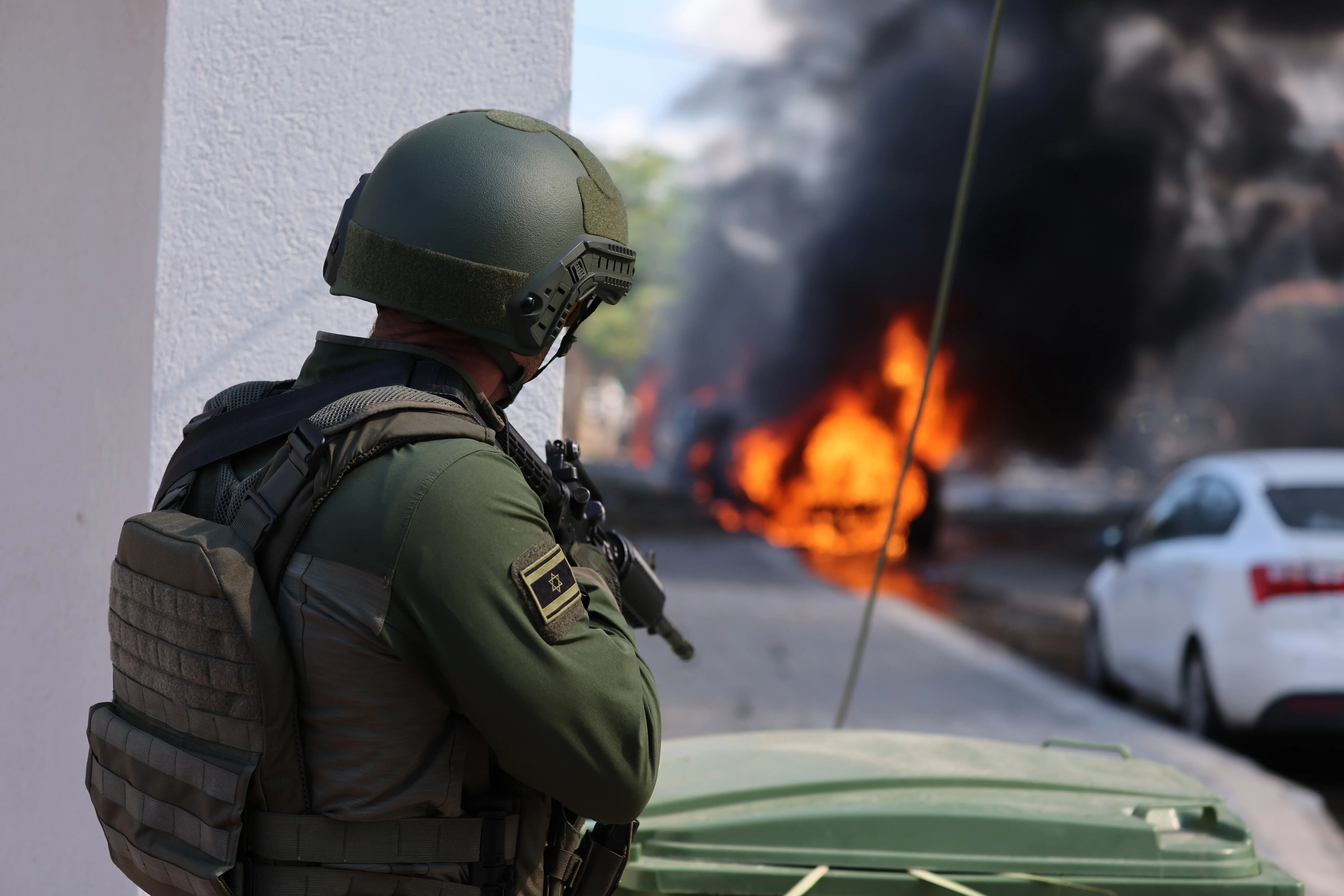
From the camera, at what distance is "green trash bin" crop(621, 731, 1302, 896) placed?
6.30 ft

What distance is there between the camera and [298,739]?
139 centimetres

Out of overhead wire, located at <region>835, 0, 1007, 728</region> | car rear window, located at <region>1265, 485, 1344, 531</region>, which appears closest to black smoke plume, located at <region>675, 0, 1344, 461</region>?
car rear window, located at <region>1265, 485, 1344, 531</region>

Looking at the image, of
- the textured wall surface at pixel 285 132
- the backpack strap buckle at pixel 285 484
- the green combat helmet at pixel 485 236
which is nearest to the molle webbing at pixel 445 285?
the green combat helmet at pixel 485 236

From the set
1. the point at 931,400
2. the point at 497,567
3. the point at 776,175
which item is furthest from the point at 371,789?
the point at 776,175

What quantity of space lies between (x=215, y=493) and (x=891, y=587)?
10.8m

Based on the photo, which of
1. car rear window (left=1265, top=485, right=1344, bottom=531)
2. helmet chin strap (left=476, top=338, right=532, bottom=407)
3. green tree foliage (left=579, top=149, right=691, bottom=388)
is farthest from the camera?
green tree foliage (left=579, top=149, right=691, bottom=388)

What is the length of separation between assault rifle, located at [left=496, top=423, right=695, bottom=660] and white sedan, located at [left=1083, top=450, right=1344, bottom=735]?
465 cm

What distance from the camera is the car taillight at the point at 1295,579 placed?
5.66 metres

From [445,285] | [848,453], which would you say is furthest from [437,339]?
[848,453]

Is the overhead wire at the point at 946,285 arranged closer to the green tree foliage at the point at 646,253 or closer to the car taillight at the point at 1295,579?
the car taillight at the point at 1295,579

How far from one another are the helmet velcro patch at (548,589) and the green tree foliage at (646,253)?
1465 inches

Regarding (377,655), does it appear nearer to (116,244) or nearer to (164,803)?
(164,803)

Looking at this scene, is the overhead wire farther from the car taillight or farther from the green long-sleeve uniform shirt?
the car taillight

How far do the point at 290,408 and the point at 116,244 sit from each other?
1.38 metres
